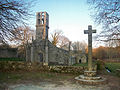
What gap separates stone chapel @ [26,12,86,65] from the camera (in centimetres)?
2261

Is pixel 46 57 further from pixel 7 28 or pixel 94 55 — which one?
pixel 94 55

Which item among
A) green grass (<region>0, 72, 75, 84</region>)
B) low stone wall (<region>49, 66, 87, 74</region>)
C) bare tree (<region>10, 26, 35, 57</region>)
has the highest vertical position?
bare tree (<region>10, 26, 35, 57</region>)

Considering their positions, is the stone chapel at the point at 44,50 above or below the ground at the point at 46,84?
above

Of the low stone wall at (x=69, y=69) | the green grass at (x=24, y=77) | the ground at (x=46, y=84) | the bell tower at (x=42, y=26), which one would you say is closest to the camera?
the ground at (x=46, y=84)

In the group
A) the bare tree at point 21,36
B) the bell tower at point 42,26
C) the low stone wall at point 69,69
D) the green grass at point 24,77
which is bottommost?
the green grass at point 24,77

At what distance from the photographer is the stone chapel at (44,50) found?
22609mm

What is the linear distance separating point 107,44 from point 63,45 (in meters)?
30.6

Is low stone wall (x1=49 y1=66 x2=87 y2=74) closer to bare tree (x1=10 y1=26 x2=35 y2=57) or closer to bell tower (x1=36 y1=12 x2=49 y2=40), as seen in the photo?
bare tree (x1=10 y1=26 x2=35 y2=57)

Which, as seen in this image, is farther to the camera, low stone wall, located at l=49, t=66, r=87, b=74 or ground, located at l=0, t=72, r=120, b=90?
low stone wall, located at l=49, t=66, r=87, b=74

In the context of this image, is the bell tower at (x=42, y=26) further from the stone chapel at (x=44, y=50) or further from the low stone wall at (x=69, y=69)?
the low stone wall at (x=69, y=69)

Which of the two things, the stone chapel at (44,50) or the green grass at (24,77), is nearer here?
the green grass at (24,77)

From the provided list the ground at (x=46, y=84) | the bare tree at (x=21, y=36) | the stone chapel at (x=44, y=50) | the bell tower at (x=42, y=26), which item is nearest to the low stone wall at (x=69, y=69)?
the ground at (x=46, y=84)

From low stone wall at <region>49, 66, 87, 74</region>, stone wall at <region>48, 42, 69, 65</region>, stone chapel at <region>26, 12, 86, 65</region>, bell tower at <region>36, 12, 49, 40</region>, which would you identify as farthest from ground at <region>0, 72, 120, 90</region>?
bell tower at <region>36, 12, 49, 40</region>

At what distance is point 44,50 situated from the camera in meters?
A: 23.6
